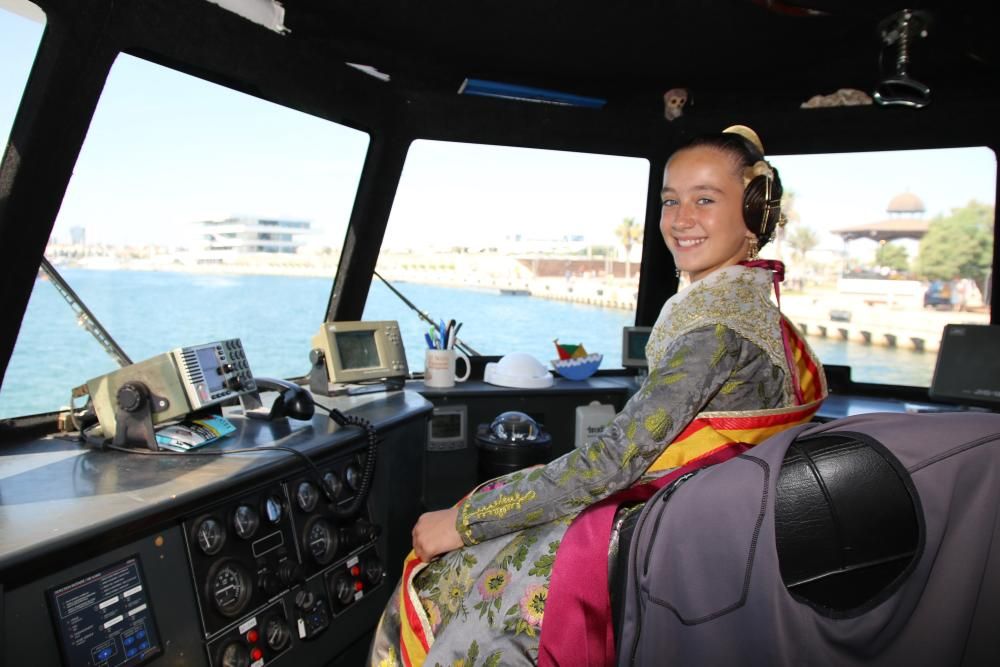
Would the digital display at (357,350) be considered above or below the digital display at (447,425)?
above

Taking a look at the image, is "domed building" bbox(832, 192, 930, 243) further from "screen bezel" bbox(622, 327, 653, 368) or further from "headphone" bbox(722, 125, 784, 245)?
"headphone" bbox(722, 125, 784, 245)

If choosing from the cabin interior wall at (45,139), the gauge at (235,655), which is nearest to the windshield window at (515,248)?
the cabin interior wall at (45,139)

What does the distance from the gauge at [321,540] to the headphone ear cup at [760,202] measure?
1.27m

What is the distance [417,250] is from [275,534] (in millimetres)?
1793

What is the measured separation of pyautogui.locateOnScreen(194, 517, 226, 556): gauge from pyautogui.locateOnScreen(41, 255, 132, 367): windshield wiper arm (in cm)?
68

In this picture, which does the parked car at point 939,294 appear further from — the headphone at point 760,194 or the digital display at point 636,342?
the headphone at point 760,194

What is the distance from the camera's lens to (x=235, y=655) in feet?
5.03

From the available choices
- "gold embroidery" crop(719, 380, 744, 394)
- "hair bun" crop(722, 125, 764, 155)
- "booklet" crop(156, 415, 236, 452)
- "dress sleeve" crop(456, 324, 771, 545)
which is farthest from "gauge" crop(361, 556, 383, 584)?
"hair bun" crop(722, 125, 764, 155)

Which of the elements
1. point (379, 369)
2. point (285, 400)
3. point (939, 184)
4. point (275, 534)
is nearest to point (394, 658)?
point (275, 534)

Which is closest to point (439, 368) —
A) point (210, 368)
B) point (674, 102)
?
point (210, 368)

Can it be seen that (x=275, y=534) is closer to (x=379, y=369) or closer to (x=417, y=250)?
(x=379, y=369)

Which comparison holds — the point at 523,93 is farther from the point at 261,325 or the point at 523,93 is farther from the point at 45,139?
the point at 45,139

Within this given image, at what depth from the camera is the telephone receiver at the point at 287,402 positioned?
201 cm

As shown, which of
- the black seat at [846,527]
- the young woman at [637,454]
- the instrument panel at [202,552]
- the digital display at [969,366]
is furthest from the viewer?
the digital display at [969,366]
